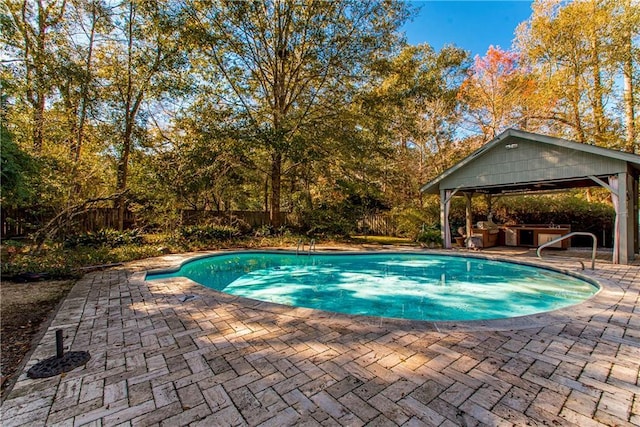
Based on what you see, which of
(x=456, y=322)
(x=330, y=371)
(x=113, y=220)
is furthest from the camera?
(x=113, y=220)

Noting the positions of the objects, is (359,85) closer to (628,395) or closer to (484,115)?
(484,115)

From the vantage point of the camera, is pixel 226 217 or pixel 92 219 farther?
pixel 226 217

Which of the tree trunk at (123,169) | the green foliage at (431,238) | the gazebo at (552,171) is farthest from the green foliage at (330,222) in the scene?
the tree trunk at (123,169)

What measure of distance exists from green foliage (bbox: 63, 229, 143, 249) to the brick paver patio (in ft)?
18.9

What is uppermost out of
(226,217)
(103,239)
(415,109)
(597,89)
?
(597,89)

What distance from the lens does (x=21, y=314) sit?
4.01 m

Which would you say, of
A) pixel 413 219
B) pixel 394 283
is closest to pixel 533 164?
pixel 413 219

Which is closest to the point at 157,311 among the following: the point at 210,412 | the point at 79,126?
the point at 210,412

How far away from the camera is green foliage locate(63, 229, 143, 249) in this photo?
330 inches

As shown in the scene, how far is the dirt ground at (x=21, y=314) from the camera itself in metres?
2.75

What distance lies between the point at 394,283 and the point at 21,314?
6.66 m

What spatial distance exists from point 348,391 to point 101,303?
4.21 m

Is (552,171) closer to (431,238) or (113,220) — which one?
(431,238)

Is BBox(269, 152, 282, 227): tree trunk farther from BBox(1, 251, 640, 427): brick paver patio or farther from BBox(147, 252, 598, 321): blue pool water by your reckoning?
BBox(1, 251, 640, 427): brick paver patio
